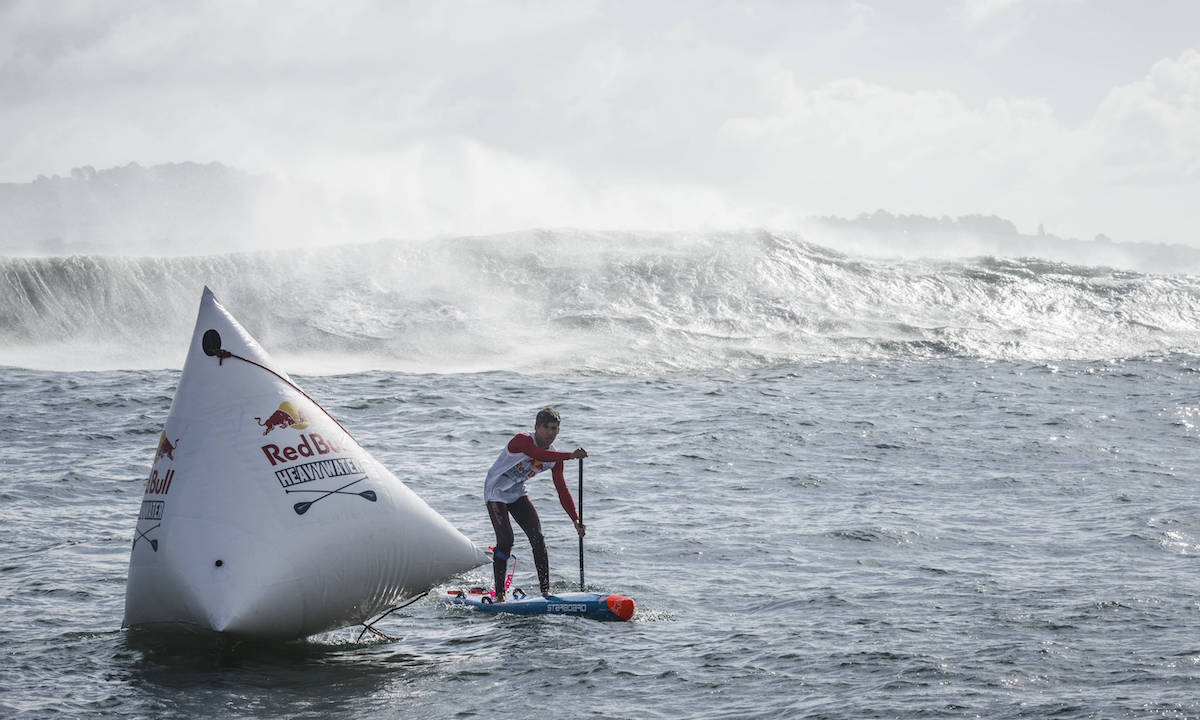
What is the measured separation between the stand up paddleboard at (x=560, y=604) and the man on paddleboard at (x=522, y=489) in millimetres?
133

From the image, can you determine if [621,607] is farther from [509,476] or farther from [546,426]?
[546,426]

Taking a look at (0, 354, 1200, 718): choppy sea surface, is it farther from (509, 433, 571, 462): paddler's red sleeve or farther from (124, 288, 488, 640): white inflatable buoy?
(509, 433, 571, 462): paddler's red sleeve

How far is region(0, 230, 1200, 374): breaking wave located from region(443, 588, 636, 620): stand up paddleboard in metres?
17.2

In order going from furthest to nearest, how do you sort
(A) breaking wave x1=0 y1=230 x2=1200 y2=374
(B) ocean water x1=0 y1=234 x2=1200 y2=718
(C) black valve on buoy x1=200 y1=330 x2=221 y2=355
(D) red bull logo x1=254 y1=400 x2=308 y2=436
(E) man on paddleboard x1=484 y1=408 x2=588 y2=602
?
(A) breaking wave x1=0 y1=230 x2=1200 y2=374 → (E) man on paddleboard x1=484 y1=408 x2=588 y2=602 → (C) black valve on buoy x1=200 y1=330 x2=221 y2=355 → (D) red bull logo x1=254 y1=400 x2=308 y2=436 → (B) ocean water x1=0 y1=234 x2=1200 y2=718

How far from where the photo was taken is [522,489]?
37.2ft

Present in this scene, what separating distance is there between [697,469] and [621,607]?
770 centimetres

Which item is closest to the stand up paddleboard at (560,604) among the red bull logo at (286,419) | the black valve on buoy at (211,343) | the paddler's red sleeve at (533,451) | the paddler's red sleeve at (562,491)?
the paddler's red sleeve at (562,491)

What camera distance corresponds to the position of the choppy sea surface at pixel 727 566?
880 centimetres

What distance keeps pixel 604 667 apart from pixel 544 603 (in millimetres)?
1710

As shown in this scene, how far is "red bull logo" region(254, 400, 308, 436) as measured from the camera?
9.41 metres

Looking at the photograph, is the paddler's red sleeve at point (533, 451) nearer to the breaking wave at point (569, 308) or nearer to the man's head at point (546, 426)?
the man's head at point (546, 426)

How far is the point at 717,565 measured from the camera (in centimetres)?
1297

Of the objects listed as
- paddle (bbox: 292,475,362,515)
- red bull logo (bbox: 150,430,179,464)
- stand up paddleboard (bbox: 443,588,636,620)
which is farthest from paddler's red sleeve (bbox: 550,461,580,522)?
red bull logo (bbox: 150,430,179,464)

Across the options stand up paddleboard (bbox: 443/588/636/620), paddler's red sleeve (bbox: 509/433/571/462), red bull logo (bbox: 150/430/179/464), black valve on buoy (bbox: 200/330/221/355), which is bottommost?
stand up paddleboard (bbox: 443/588/636/620)
